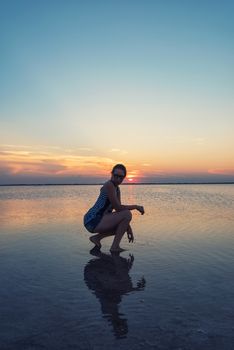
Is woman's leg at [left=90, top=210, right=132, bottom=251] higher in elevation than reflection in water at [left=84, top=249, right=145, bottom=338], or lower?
higher

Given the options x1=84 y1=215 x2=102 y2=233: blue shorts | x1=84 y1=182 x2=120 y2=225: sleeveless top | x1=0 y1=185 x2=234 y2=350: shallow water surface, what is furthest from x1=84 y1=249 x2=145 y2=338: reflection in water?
x1=84 y1=182 x2=120 y2=225: sleeveless top

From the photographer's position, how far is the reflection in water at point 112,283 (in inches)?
151

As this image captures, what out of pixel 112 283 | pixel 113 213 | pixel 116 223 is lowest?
pixel 112 283

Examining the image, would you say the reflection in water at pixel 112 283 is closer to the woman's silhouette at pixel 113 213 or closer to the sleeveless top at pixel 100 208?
the woman's silhouette at pixel 113 213

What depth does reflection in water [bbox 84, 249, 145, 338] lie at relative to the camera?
384 centimetres

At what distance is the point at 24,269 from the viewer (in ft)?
19.7

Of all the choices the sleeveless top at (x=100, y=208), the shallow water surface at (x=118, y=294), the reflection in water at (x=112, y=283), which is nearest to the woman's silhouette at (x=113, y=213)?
the sleeveless top at (x=100, y=208)

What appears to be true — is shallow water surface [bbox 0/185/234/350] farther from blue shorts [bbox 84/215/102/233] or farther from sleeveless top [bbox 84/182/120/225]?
sleeveless top [bbox 84/182/120/225]

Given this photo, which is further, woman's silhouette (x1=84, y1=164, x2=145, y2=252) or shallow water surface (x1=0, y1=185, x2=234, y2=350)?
woman's silhouette (x1=84, y1=164, x2=145, y2=252)

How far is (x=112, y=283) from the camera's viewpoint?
530 cm

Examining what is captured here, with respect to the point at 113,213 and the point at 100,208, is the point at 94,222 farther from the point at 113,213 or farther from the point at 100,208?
the point at 113,213

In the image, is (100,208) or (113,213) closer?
(113,213)

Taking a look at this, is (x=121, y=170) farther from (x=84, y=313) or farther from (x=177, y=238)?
(x=84, y=313)

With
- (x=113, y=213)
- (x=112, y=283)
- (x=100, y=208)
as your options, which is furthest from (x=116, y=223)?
(x=112, y=283)
